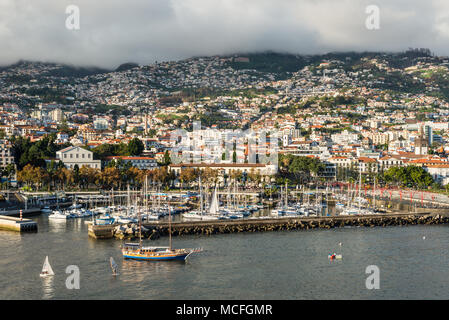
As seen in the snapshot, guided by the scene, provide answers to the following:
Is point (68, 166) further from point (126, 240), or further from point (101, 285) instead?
point (101, 285)

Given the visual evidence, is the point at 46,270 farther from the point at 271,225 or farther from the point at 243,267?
the point at 271,225

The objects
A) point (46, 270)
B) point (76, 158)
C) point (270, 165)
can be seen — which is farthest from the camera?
point (270, 165)

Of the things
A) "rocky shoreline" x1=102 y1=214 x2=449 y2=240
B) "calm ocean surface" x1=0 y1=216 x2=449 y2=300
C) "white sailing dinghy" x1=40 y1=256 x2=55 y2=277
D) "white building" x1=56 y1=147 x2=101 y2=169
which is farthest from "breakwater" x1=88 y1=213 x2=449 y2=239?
"white building" x1=56 y1=147 x2=101 y2=169

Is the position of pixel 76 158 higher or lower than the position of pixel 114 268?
higher

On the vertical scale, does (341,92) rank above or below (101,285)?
above

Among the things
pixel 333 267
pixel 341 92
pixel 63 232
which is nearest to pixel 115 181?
pixel 63 232

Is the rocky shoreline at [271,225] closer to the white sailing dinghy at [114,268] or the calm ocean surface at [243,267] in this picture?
the calm ocean surface at [243,267]

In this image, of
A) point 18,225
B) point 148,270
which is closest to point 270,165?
point 18,225
